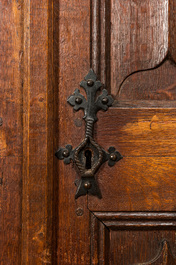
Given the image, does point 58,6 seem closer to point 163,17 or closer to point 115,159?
point 163,17

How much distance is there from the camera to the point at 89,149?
56 centimetres

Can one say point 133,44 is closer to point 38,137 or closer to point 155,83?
point 155,83

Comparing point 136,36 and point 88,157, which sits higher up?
point 136,36

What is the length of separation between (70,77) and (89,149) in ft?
0.58

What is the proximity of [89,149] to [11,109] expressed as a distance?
8.1 inches

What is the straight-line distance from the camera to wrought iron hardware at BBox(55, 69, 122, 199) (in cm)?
55

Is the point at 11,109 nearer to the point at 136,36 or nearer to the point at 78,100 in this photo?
the point at 78,100

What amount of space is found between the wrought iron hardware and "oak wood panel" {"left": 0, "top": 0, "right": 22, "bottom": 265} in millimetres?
106

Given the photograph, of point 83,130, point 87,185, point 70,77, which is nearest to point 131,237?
point 87,185

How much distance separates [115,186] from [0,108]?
1.06 ft

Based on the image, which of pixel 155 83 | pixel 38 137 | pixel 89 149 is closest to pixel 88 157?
pixel 89 149

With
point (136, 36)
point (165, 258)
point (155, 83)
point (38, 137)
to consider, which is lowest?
point (165, 258)

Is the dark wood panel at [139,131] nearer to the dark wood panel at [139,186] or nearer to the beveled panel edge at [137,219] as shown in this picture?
the dark wood panel at [139,186]

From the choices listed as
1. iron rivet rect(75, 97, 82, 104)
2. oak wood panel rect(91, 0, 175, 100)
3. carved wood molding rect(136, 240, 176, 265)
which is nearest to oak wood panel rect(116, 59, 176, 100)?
oak wood panel rect(91, 0, 175, 100)
